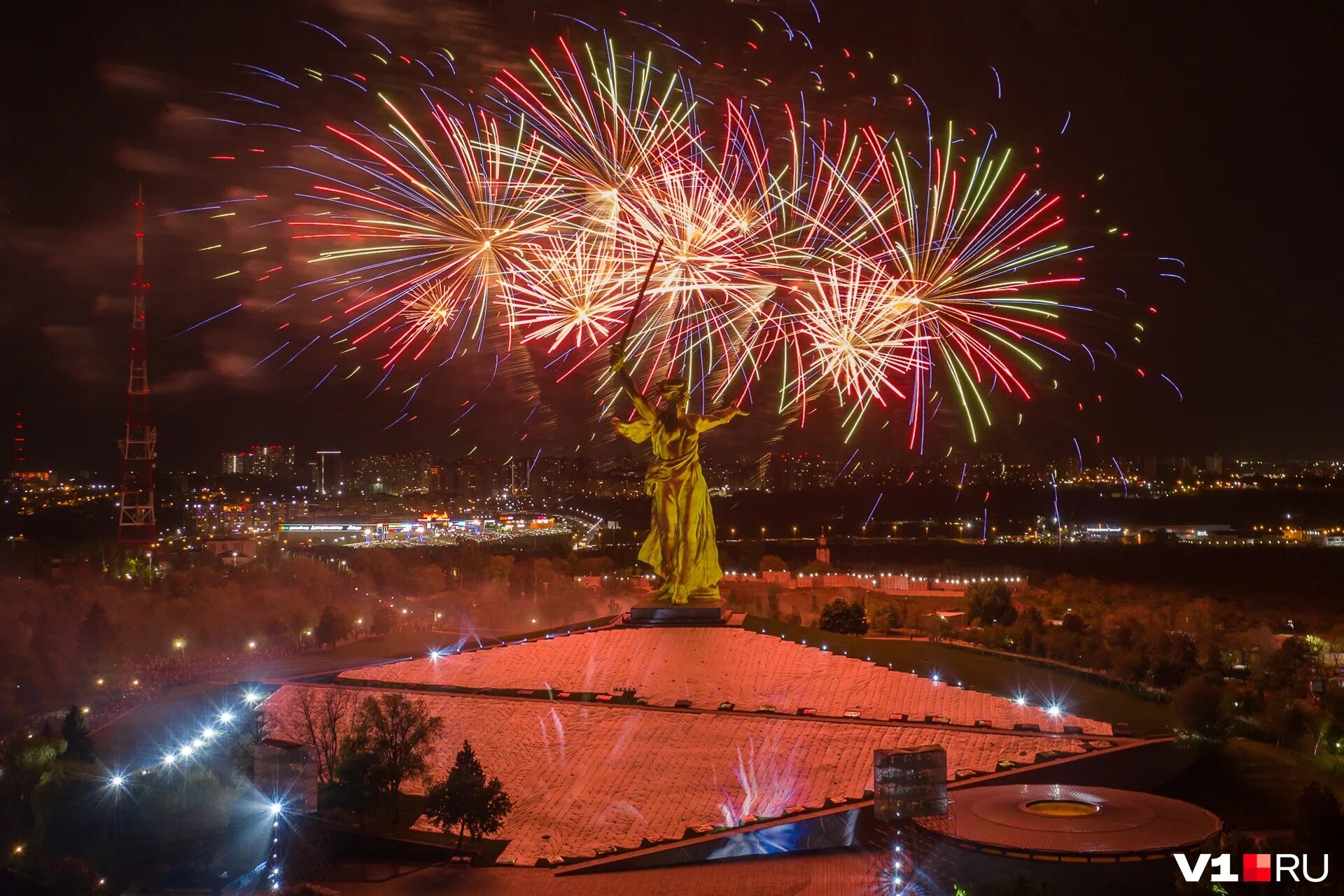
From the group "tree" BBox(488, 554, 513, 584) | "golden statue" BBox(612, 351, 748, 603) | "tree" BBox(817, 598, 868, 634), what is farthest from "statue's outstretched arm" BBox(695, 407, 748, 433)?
"tree" BBox(488, 554, 513, 584)

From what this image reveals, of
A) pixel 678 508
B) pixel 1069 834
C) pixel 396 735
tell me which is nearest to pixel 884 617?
pixel 678 508

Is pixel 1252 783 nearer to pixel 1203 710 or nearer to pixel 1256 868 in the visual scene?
pixel 1203 710

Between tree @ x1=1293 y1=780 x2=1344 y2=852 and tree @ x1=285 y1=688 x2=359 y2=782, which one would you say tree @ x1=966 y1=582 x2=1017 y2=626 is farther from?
tree @ x1=1293 y1=780 x2=1344 y2=852

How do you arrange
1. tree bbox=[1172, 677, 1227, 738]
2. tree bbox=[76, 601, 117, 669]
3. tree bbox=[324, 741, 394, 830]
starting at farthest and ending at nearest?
tree bbox=[76, 601, 117, 669], tree bbox=[1172, 677, 1227, 738], tree bbox=[324, 741, 394, 830]

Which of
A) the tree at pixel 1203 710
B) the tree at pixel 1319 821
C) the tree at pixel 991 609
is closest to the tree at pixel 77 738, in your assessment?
the tree at pixel 1319 821

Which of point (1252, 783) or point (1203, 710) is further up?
point (1203, 710)
